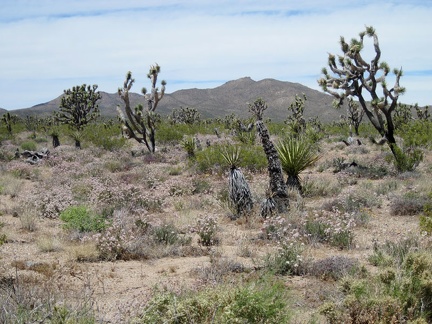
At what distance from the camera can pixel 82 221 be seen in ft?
34.7

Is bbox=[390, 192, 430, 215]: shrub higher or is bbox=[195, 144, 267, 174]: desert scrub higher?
bbox=[195, 144, 267, 174]: desert scrub

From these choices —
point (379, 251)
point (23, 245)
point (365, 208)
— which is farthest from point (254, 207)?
point (23, 245)

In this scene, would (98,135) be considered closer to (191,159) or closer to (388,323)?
(191,159)

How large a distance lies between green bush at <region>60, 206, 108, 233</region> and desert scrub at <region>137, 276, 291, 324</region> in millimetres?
5648

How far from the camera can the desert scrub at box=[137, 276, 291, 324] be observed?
4.62m

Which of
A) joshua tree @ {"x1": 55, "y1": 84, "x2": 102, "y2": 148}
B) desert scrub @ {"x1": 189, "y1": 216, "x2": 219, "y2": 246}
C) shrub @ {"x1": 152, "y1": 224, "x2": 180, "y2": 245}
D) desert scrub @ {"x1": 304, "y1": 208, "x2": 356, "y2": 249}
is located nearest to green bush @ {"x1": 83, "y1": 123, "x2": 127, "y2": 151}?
joshua tree @ {"x1": 55, "y1": 84, "x2": 102, "y2": 148}

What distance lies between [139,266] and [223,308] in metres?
3.76

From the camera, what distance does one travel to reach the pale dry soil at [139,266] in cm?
628

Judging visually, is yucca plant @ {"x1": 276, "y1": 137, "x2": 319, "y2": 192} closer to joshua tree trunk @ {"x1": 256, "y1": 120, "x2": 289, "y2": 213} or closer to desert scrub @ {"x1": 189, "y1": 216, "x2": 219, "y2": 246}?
joshua tree trunk @ {"x1": 256, "y1": 120, "x2": 289, "y2": 213}

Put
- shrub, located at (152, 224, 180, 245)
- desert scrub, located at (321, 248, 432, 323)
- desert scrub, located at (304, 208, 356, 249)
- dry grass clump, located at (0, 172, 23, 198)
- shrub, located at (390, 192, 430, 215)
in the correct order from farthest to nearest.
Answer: dry grass clump, located at (0, 172, 23, 198)
shrub, located at (390, 192, 430, 215)
shrub, located at (152, 224, 180, 245)
desert scrub, located at (304, 208, 356, 249)
desert scrub, located at (321, 248, 432, 323)

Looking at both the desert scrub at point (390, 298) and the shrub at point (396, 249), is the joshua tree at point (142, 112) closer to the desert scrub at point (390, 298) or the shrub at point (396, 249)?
the shrub at point (396, 249)

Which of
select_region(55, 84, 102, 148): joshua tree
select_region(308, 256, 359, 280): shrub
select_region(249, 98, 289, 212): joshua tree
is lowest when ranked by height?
select_region(308, 256, 359, 280): shrub

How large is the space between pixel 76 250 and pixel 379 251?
558 centimetres

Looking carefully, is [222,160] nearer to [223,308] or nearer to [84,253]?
[84,253]
